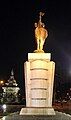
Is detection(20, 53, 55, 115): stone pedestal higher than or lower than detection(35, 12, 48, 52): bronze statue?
lower

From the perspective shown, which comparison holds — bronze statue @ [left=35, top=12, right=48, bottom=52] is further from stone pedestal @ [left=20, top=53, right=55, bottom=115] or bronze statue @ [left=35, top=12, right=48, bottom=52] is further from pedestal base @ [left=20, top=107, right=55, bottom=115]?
pedestal base @ [left=20, top=107, right=55, bottom=115]

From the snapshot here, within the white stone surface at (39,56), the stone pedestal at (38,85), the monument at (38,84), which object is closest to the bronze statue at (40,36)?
the white stone surface at (39,56)

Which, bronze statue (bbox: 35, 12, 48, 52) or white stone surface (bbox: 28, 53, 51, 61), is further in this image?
bronze statue (bbox: 35, 12, 48, 52)

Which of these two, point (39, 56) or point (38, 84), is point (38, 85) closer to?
point (38, 84)

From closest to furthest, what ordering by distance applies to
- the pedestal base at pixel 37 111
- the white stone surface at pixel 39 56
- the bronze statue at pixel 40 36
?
the pedestal base at pixel 37 111
the white stone surface at pixel 39 56
the bronze statue at pixel 40 36

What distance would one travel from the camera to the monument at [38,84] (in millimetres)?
30031

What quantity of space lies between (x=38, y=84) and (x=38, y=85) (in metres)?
0.08

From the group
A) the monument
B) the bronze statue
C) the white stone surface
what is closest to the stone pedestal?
the monument

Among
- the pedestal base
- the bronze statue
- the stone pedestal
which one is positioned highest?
the bronze statue

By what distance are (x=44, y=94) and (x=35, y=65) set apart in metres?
2.44

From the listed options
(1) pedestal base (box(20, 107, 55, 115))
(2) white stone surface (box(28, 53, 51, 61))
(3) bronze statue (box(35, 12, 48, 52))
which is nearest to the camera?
(1) pedestal base (box(20, 107, 55, 115))

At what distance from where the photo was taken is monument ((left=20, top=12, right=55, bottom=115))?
1182 inches

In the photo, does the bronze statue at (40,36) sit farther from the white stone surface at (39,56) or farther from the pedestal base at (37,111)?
the pedestal base at (37,111)

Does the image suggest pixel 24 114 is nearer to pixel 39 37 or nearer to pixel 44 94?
pixel 44 94
